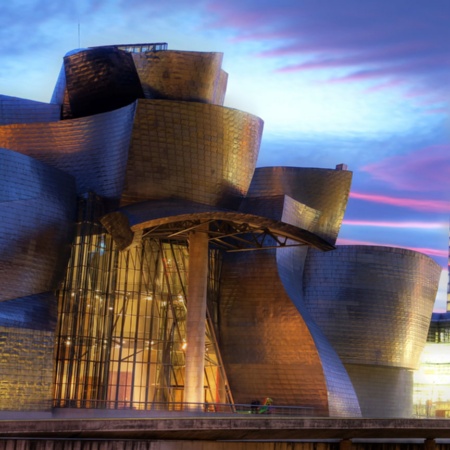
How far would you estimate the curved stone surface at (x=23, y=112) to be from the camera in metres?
45.0

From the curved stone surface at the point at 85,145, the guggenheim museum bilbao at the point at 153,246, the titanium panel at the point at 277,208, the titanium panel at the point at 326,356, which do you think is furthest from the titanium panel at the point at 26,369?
the titanium panel at the point at 326,356

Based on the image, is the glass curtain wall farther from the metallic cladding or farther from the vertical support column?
the vertical support column

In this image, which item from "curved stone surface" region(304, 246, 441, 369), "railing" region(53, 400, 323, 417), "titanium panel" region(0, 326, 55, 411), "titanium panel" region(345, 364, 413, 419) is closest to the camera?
"titanium panel" region(0, 326, 55, 411)

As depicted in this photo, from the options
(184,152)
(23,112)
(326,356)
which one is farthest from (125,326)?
(23,112)

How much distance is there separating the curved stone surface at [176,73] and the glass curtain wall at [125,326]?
21.7ft

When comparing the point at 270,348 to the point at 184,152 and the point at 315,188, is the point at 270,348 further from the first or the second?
the point at 184,152

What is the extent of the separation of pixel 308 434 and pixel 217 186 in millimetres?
15847

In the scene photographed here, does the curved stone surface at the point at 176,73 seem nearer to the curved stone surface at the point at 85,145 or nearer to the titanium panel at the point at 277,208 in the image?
the curved stone surface at the point at 85,145

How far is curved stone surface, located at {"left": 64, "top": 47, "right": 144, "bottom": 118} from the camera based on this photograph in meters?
44.5

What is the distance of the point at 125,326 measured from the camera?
142 ft

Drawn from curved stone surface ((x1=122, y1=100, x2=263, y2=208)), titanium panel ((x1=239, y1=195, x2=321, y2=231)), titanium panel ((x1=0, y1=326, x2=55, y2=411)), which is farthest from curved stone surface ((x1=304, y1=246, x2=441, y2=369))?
titanium panel ((x1=0, y1=326, x2=55, y2=411))

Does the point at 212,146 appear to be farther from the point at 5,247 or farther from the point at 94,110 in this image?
the point at 5,247

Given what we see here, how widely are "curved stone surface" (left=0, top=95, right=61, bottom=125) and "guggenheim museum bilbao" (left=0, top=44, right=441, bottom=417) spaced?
0.22 ft

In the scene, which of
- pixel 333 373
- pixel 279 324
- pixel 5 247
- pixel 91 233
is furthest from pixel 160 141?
pixel 333 373
